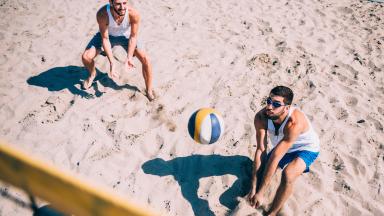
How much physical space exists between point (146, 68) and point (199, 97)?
1009 millimetres

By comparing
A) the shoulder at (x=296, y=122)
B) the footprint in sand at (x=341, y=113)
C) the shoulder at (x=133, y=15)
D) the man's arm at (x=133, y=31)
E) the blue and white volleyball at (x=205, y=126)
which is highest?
the shoulder at (x=133, y=15)

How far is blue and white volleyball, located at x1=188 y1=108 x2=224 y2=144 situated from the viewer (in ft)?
11.7

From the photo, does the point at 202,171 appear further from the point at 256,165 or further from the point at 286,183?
the point at 286,183

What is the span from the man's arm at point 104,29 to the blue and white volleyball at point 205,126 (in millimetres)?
1781

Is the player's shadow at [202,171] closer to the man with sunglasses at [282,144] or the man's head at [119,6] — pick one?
the man with sunglasses at [282,144]

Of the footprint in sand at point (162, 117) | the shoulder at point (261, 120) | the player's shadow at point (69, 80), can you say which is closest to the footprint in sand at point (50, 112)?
the player's shadow at point (69, 80)

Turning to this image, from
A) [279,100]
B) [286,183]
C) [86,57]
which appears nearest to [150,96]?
[86,57]

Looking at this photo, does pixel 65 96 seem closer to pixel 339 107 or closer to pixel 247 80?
pixel 247 80

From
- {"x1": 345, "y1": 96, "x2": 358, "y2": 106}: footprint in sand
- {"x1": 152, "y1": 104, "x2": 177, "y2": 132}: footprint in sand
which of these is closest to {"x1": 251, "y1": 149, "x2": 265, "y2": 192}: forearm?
{"x1": 152, "y1": 104, "x2": 177, "y2": 132}: footprint in sand

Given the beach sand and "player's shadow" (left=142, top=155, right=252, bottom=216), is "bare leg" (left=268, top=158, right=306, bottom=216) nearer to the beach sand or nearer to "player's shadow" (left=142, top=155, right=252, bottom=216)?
the beach sand

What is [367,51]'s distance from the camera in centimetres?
612

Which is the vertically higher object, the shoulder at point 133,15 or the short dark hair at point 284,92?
the shoulder at point 133,15

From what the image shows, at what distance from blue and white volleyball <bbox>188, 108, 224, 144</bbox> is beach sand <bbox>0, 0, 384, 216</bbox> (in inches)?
23.4

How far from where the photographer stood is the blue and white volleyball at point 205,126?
3.57 meters
